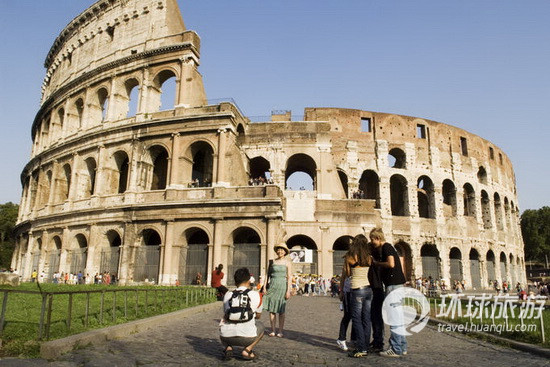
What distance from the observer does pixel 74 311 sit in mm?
7641

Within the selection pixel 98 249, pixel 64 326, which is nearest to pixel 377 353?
pixel 64 326

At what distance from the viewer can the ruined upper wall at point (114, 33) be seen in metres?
22.9

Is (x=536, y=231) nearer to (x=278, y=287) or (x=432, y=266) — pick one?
(x=432, y=266)

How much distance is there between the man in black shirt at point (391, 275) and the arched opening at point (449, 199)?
24.4 m

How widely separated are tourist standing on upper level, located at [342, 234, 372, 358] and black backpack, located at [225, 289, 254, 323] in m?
1.38

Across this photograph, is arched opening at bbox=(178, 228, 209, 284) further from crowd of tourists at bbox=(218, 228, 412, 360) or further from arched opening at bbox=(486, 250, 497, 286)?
arched opening at bbox=(486, 250, 497, 286)

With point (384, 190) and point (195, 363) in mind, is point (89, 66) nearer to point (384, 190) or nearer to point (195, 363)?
point (384, 190)

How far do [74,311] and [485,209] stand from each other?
96.5 ft

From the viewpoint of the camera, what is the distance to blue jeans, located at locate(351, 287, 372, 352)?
185 inches

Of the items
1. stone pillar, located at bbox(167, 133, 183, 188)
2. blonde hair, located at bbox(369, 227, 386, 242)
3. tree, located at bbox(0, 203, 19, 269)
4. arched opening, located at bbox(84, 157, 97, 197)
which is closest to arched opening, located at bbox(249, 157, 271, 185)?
stone pillar, located at bbox(167, 133, 183, 188)

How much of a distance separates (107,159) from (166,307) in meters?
15.5

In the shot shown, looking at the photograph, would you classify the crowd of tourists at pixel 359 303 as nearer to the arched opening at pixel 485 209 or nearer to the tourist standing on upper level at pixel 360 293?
the tourist standing on upper level at pixel 360 293

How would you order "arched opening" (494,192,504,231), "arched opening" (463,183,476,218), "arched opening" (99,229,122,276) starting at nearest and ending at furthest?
1. "arched opening" (99,229,122,276)
2. "arched opening" (463,183,476,218)
3. "arched opening" (494,192,504,231)

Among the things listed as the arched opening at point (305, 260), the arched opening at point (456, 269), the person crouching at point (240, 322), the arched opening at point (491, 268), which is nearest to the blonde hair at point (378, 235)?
the person crouching at point (240, 322)
